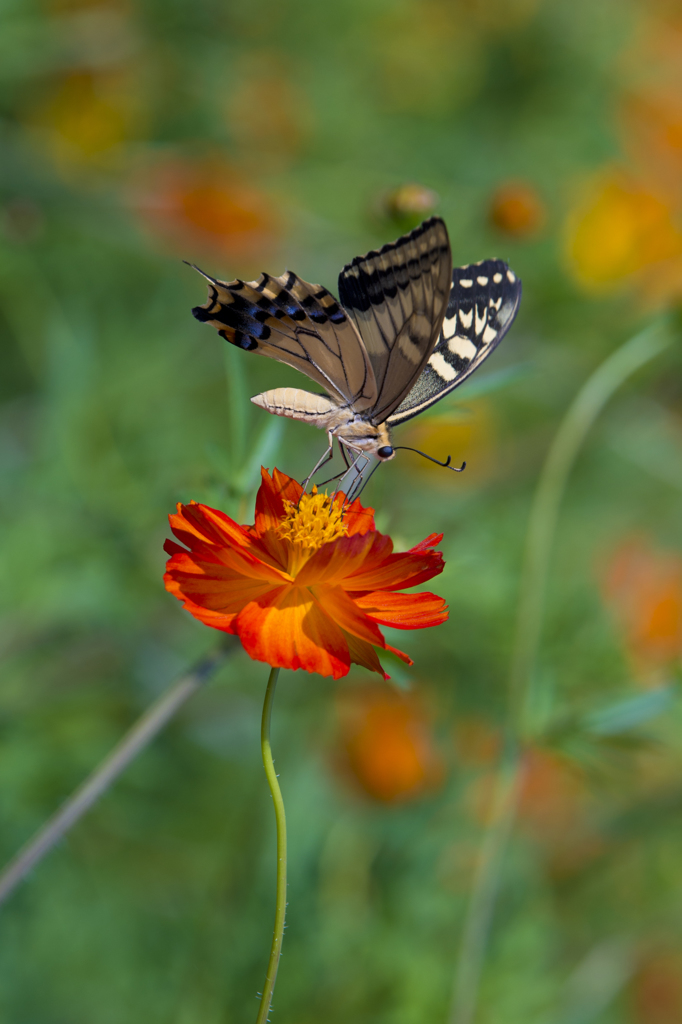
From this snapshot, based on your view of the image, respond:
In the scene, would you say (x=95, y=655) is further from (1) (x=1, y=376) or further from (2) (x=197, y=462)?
(1) (x=1, y=376)

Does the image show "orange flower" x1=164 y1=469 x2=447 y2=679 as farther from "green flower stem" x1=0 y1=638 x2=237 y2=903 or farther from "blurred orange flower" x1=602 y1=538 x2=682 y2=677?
"blurred orange flower" x1=602 y1=538 x2=682 y2=677

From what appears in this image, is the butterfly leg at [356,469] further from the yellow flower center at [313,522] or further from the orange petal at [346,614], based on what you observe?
the orange petal at [346,614]

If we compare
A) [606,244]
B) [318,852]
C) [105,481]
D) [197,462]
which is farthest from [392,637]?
[606,244]

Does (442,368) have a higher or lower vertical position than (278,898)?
higher

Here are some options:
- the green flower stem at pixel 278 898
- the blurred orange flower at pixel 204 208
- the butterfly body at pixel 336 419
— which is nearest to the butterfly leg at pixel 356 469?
the butterfly body at pixel 336 419

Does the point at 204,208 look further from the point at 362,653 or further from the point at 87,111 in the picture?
the point at 362,653

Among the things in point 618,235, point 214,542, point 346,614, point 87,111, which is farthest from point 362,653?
point 87,111
